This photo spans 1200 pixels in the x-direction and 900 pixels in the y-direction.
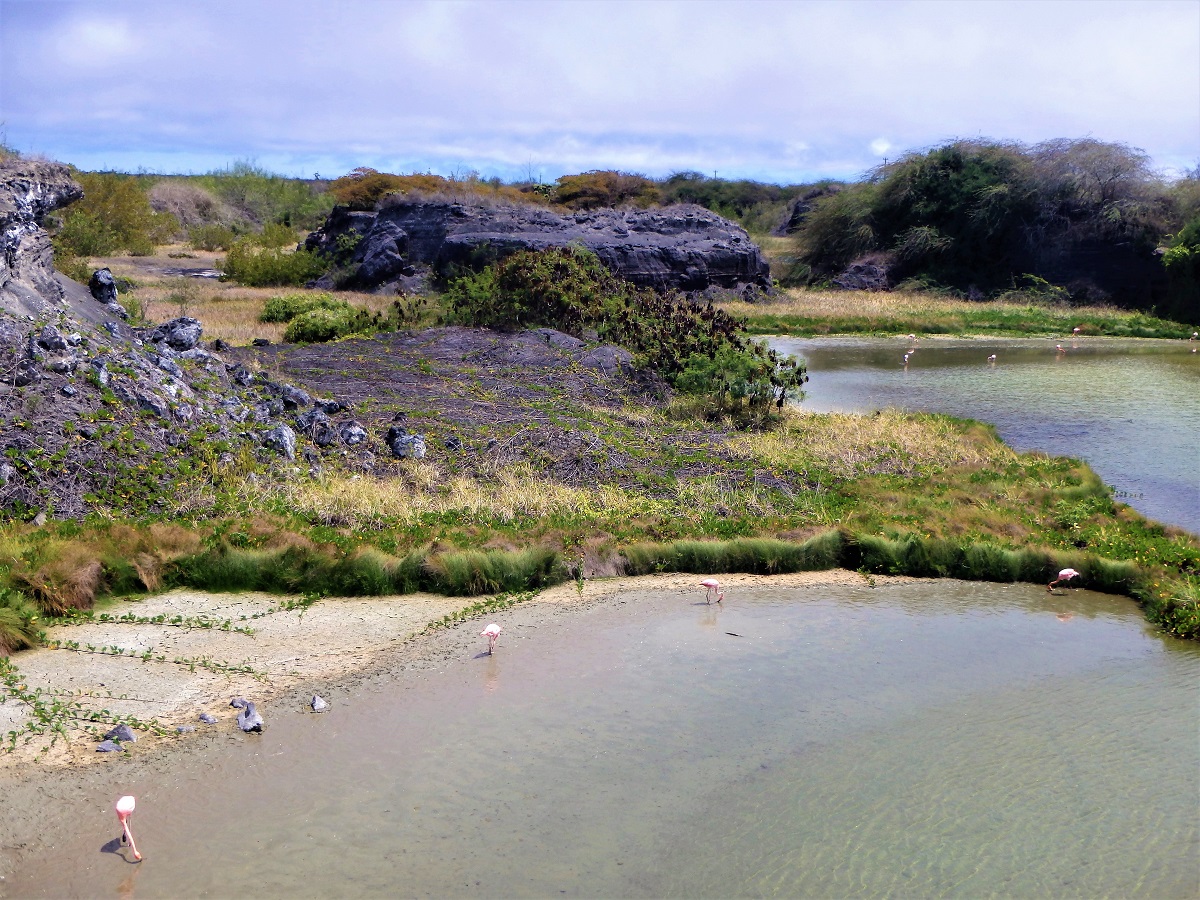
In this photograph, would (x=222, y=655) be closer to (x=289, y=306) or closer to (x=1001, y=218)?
(x=289, y=306)

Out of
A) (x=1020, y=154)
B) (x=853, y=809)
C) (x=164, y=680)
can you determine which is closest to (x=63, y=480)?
(x=164, y=680)

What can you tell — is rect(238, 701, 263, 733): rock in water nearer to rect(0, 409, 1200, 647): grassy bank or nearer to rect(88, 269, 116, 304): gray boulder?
rect(0, 409, 1200, 647): grassy bank

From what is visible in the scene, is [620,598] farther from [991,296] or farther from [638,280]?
[991,296]

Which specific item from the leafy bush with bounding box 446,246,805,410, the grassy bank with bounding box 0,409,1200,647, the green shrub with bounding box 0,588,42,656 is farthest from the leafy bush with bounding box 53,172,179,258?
the green shrub with bounding box 0,588,42,656

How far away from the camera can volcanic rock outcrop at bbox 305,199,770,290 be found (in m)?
39.1

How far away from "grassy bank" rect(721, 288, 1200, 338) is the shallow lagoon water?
28551 mm

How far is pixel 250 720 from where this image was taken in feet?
25.8

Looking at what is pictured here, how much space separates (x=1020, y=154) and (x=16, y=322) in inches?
1894

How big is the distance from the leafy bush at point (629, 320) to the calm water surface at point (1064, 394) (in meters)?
2.84

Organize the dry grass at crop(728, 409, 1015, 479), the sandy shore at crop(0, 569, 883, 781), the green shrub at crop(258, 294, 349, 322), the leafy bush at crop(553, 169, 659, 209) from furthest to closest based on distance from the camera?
the leafy bush at crop(553, 169, 659, 209)
the green shrub at crop(258, 294, 349, 322)
the dry grass at crop(728, 409, 1015, 479)
the sandy shore at crop(0, 569, 883, 781)

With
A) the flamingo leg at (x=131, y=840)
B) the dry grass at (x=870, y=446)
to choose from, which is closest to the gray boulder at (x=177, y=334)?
the dry grass at (x=870, y=446)

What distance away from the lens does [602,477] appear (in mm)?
14281

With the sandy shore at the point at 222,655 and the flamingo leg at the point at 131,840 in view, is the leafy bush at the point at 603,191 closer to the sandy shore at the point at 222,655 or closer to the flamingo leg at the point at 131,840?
the sandy shore at the point at 222,655

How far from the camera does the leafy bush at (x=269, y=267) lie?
41969mm
